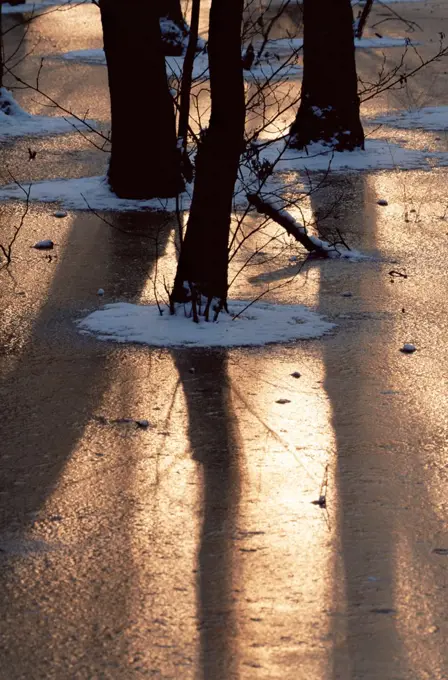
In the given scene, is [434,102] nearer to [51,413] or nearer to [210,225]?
[210,225]

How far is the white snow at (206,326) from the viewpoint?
7.31m

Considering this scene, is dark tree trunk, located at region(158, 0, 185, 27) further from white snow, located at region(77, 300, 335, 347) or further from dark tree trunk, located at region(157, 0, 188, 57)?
white snow, located at region(77, 300, 335, 347)

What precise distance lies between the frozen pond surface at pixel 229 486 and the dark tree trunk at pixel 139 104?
102 inches

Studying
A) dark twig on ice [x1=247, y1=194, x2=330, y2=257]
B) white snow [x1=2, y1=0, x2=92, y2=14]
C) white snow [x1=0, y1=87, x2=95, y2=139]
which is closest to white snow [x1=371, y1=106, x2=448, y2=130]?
white snow [x1=0, y1=87, x2=95, y2=139]

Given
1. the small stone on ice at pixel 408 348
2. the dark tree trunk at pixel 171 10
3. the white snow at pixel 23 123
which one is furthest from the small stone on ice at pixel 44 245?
the dark tree trunk at pixel 171 10

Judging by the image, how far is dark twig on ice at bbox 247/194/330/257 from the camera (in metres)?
9.36

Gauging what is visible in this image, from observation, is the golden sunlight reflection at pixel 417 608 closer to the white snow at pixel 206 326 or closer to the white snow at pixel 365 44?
the white snow at pixel 206 326

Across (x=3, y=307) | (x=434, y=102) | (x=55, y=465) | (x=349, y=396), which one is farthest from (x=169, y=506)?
(x=434, y=102)

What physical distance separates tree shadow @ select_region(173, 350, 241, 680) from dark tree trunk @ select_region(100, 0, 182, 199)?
488 cm

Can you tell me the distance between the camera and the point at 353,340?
736 cm

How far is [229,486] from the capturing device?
5250 millimetres

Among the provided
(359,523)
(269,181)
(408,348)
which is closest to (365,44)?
(269,181)

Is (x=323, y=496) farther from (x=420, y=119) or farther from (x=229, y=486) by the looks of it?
(x=420, y=119)

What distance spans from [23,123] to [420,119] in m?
5.36
